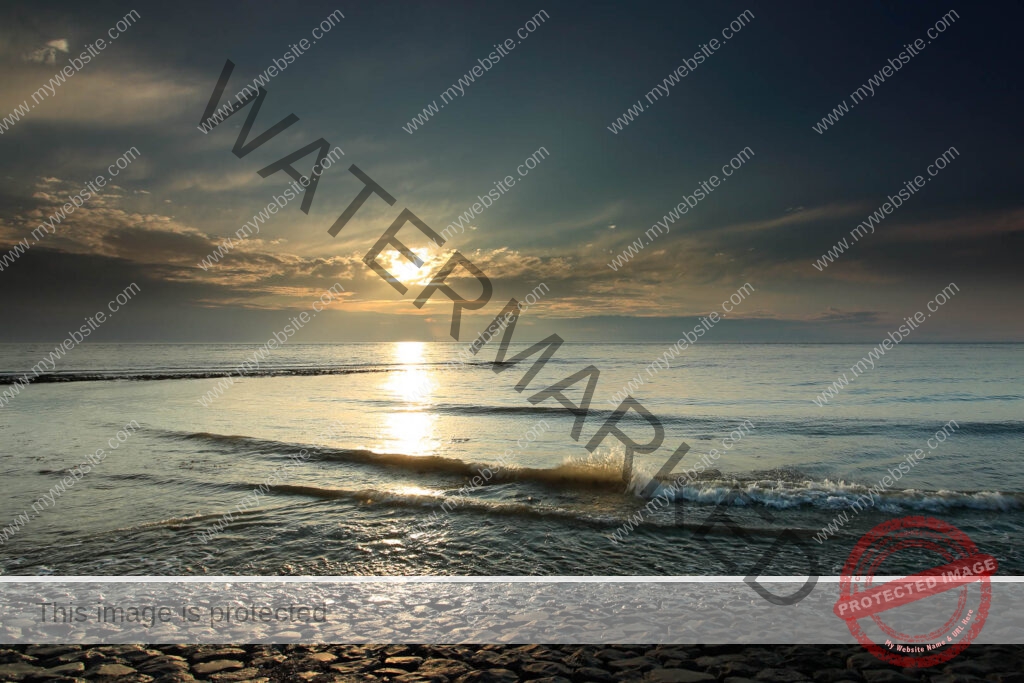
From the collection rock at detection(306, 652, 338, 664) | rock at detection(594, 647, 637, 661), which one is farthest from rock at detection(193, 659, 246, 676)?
rock at detection(594, 647, 637, 661)

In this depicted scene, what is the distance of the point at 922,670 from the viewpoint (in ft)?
13.2

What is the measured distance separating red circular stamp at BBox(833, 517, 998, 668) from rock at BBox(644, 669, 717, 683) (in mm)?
1589

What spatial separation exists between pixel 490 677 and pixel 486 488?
23.0 ft

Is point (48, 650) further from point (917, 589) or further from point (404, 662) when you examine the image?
point (917, 589)

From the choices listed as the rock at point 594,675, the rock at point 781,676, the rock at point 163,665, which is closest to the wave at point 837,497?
the rock at point 781,676

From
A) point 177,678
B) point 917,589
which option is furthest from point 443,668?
point 917,589

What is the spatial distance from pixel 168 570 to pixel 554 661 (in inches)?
194

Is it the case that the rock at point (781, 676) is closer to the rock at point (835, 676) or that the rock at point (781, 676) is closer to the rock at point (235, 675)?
the rock at point (835, 676)

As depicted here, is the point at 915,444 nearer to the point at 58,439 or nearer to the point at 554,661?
the point at 554,661

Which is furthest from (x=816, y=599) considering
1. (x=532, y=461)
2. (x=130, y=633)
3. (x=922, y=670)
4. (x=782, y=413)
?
(x=782, y=413)

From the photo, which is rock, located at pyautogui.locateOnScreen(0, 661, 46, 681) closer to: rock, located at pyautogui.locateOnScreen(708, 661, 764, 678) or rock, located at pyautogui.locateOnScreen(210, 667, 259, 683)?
rock, located at pyautogui.locateOnScreen(210, 667, 259, 683)

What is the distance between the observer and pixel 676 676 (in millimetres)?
3910

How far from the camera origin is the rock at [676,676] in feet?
12.6

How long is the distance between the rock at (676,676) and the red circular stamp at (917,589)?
1.59 meters
